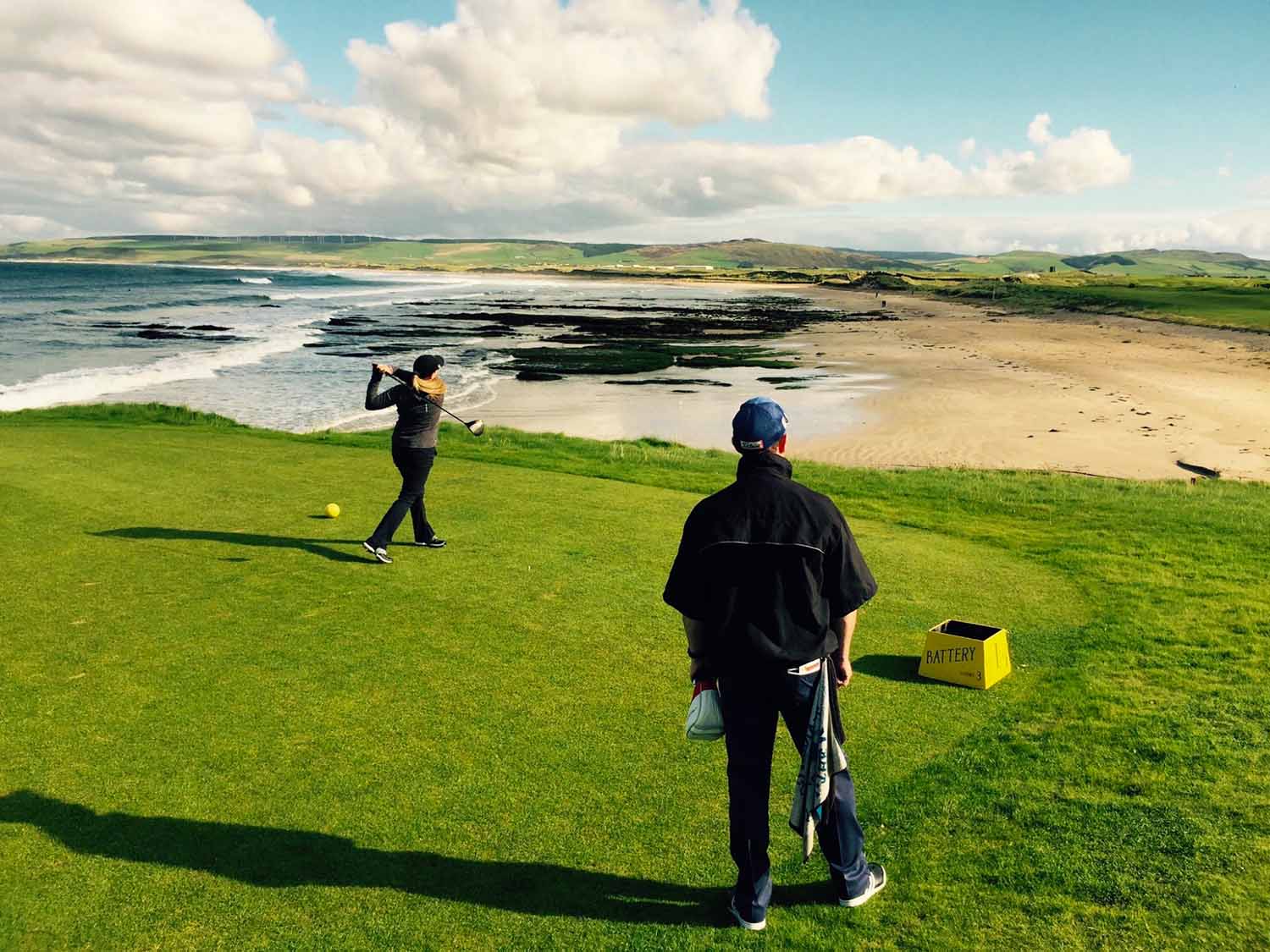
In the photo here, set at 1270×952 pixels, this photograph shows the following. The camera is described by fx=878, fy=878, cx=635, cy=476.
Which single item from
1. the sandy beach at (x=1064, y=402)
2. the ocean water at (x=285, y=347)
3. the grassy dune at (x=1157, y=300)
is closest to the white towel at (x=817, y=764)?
the sandy beach at (x=1064, y=402)

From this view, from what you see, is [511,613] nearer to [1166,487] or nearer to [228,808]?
[228,808]

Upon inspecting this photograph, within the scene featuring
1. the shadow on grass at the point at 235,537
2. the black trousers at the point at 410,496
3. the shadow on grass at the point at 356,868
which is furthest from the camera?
the shadow on grass at the point at 235,537

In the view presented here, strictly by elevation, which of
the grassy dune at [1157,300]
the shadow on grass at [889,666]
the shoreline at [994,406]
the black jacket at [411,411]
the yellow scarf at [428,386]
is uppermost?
the yellow scarf at [428,386]

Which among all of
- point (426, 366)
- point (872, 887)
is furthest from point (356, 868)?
point (426, 366)

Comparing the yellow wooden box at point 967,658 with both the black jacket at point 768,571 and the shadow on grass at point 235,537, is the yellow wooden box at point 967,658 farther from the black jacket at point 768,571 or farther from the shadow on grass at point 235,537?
the shadow on grass at point 235,537

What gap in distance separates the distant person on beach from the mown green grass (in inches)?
17.8

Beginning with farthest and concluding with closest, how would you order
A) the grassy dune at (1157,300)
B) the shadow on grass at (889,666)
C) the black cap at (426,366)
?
1. the grassy dune at (1157,300)
2. the black cap at (426,366)
3. the shadow on grass at (889,666)

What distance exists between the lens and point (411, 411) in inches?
404

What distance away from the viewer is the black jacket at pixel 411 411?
993 centimetres

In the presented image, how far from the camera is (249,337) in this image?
6019cm

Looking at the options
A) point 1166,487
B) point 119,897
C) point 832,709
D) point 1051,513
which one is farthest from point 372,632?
point 1166,487

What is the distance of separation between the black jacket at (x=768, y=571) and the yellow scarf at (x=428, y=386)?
6.39 m

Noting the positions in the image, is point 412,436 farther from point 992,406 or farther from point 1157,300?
point 1157,300

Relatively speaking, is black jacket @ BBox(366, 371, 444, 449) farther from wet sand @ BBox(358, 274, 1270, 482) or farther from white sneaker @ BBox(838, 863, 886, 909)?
wet sand @ BBox(358, 274, 1270, 482)
